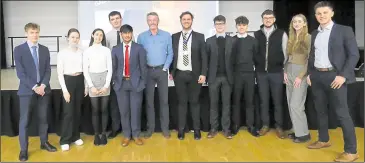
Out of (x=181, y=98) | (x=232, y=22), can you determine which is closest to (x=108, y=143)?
(x=181, y=98)

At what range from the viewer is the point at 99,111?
355 centimetres

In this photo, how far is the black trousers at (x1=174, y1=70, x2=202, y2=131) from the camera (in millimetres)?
3574

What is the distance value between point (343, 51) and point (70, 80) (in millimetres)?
2410

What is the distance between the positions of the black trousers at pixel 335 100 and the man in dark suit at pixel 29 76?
2.40m

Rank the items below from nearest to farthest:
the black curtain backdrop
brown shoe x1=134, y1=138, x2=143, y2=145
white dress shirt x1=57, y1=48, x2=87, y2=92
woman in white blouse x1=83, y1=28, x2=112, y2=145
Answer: white dress shirt x1=57, y1=48, x2=87, y2=92
woman in white blouse x1=83, y1=28, x2=112, y2=145
brown shoe x1=134, y1=138, x2=143, y2=145
the black curtain backdrop

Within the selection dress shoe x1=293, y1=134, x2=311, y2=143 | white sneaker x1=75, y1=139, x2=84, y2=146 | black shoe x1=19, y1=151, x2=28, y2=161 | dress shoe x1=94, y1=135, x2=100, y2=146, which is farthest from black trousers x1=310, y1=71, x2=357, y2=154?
black shoe x1=19, y1=151, x2=28, y2=161

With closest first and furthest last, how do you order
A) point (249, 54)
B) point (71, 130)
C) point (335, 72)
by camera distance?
point (335, 72) < point (71, 130) < point (249, 54)

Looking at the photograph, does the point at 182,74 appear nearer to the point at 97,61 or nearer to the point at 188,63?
the point at 188,63

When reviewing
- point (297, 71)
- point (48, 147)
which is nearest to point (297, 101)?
point (297, 71)

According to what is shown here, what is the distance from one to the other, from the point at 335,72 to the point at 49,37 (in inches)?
283

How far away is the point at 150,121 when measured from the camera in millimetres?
3766

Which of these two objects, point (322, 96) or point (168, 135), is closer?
point (322, 96)

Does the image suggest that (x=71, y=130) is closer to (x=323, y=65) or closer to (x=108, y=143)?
(x=108, y=143)

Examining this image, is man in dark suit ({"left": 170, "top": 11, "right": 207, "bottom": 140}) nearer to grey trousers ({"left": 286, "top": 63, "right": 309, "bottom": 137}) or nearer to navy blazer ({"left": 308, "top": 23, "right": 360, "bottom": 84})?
grey trousers ({"left": 286, "top": 63, "right": 309, "bottom": 137})
